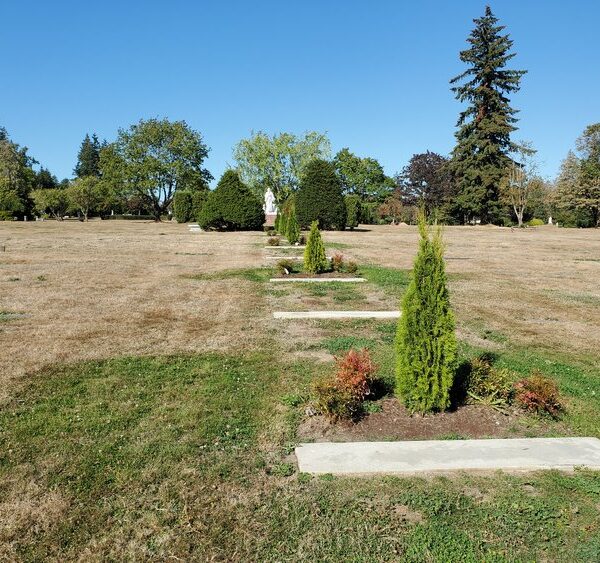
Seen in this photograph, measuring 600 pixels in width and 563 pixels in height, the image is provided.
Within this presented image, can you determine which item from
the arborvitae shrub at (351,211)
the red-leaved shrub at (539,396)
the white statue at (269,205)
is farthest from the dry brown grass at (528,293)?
the white statue at (269,205)

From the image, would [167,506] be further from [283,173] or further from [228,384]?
[283,173]

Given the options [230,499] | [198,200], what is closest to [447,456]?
[230,499]

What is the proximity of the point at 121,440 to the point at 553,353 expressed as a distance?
20.4 ft

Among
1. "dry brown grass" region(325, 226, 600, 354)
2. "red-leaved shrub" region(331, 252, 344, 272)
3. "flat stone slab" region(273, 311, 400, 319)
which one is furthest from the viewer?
"red-leaved shrub" region(331, 252, 344, 272)

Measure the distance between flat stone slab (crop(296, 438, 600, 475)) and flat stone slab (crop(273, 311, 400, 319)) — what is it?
5057 mm

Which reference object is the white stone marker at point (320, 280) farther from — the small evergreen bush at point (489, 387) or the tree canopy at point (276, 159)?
the tree canopy at point (276, 159)

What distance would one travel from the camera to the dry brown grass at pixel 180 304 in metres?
7.51

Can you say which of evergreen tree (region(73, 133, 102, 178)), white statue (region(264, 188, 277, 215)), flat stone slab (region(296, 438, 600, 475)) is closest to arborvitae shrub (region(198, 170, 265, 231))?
white statue (region(264, 188, 277, 215))

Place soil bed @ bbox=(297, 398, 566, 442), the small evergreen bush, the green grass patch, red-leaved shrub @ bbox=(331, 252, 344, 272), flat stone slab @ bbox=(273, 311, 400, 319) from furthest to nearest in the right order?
1. red-leaved shrub @ bbox=(331, 252, 344, 272)
2. flat stone slab @ bbox=(273, 311, 400, 319)
3. the small evergreen bush
4. soil bed @ bbox=(297, 398, 566, 442)
5. the green grass patch

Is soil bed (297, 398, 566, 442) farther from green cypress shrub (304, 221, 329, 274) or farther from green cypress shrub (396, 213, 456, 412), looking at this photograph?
green cypress shrub (304, 221, 329, 274)

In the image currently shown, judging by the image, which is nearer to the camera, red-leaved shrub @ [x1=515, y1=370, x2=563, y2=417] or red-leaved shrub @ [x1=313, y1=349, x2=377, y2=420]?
red-leaved shrub @ [x1=313, y1=349, x2=377, y2=420]

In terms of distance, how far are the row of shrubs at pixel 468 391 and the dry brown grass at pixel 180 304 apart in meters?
2.65

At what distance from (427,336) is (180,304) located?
6955 mm

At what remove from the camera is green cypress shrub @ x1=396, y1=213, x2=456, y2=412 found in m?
4.83
